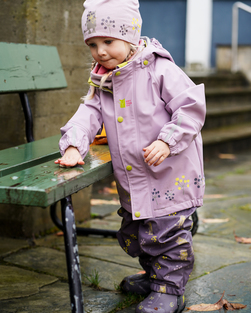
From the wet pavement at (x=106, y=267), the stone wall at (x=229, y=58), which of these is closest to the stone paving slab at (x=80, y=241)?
the wet pavement at (x=106, y=267)

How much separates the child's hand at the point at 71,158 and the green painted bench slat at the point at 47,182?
2 cm

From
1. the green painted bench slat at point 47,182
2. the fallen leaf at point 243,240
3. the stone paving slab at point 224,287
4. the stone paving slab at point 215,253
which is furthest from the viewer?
the fallen leaf at point 243,240

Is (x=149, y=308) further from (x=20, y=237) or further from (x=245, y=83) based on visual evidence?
(x=245, y=83)

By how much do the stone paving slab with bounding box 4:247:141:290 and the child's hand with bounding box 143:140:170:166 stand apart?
721 millimetres

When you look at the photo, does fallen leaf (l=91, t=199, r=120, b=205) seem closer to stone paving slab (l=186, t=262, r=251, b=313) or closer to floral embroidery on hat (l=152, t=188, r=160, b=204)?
stone paving slab (l=186, t=262, r=251, b=313)

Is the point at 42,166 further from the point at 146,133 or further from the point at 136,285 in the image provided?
the point at 136,285

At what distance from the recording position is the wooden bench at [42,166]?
131 centimetres

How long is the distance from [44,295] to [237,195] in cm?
231

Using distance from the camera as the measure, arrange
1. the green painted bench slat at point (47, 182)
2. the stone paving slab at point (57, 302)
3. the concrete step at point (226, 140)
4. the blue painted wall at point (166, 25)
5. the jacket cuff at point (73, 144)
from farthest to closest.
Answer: the blue painted wall at point (166, 25) < the concrete step at point (226, 140) < the stone paving slab at point (57, 302) < the jacket cuff at point (73, 144) < the green painted bench slat at point (47, 182)

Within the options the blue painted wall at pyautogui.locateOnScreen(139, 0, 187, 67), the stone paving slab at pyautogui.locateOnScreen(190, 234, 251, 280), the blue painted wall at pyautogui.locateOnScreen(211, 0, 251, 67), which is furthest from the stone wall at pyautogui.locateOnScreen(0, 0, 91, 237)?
the blue painted wall at pyautogui.locateOnScreen(211, 0, 251, 67)

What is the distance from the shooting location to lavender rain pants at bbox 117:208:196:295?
1.77 metres

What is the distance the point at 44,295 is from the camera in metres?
1.94

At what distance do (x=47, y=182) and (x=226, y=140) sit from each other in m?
4.83

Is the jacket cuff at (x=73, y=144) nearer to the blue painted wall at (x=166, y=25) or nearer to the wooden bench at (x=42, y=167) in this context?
the wooden bench at (x=42, y=167)
